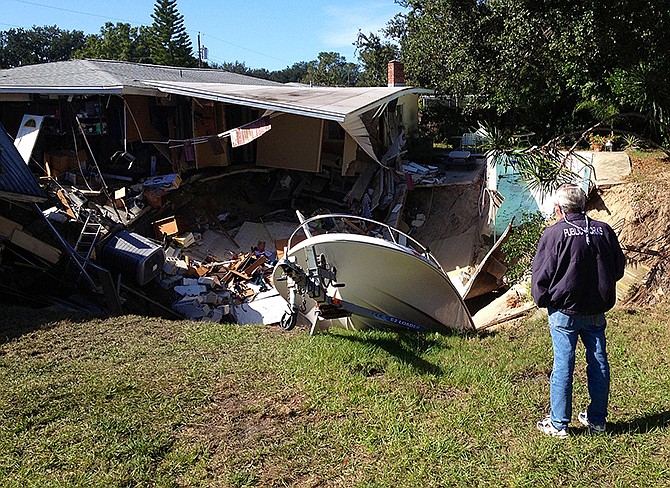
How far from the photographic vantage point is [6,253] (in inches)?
299

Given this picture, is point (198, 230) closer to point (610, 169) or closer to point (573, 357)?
point (610, 169)

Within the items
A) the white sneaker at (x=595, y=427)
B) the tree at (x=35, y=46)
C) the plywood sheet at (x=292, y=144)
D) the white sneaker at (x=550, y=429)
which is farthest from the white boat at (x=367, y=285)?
the tree at (x=35, y=46)

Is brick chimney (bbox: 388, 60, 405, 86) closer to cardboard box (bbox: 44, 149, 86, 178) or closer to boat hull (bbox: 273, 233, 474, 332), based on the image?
cardboard box (bbox: 44, 149, 86, 178)

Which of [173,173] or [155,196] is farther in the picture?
[173,173]

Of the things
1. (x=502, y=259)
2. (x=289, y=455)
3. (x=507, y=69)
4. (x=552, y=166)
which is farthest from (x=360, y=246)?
(x=507, y=69)

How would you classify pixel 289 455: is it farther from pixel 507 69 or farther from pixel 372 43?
pixel 372 43

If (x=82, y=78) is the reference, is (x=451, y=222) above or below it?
below

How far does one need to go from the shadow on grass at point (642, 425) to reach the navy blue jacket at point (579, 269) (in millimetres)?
967

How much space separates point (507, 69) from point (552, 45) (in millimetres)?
2087

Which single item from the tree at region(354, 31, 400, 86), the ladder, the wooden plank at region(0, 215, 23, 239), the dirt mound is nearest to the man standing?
the dirt mound

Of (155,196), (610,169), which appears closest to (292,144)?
(155,196)

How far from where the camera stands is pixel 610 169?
320 inches

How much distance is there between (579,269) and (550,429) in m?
1.21

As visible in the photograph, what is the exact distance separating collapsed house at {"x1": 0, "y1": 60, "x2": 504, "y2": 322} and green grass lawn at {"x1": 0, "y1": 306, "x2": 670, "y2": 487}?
2893mm
